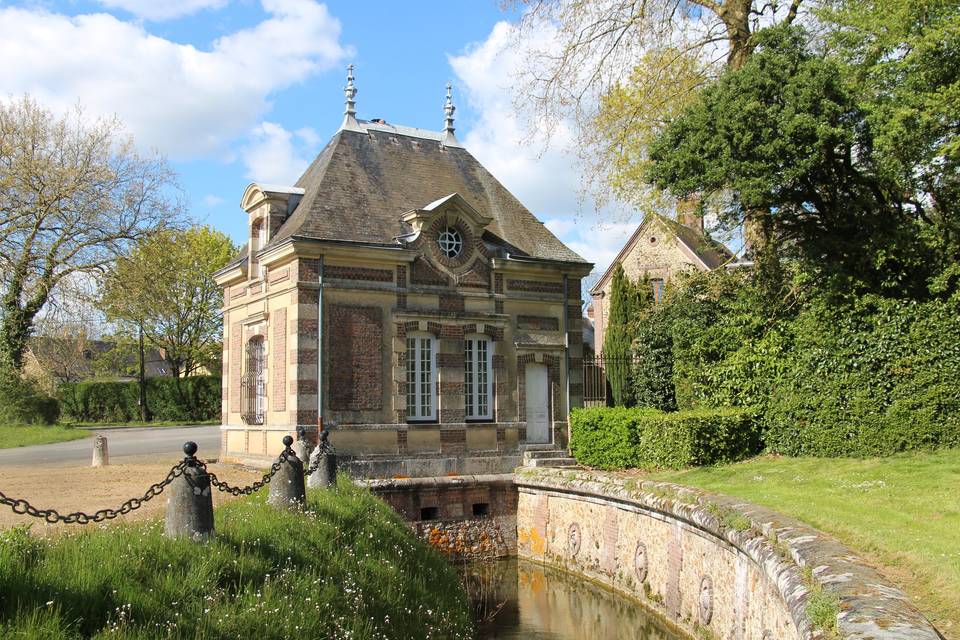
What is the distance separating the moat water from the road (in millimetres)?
11870

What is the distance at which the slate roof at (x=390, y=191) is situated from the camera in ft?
61.3

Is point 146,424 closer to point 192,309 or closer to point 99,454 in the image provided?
point 192,309

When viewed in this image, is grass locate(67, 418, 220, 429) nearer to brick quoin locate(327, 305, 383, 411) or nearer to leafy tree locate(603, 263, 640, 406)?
leafy tree locate(603, 263, 640, 406)

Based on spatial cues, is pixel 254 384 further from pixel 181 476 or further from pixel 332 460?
pixel 181 476

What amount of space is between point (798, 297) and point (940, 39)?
522 cm

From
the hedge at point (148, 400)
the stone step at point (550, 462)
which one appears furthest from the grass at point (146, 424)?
the stone step at point (550, 462)

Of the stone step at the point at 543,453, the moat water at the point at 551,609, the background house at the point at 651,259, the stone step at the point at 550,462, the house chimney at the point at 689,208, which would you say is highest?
the background house at the point at 651,259

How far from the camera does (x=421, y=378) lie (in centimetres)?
1895

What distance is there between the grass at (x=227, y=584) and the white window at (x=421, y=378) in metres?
8.94

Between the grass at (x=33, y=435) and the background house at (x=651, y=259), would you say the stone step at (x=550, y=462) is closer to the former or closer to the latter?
the grass at (x=33, y=435)

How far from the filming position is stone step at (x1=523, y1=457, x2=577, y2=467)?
61.0 feet

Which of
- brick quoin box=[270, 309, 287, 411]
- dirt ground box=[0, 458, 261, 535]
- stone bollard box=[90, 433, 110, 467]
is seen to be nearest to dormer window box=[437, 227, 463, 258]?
brick quoin box=[270, 309, 287, 411]

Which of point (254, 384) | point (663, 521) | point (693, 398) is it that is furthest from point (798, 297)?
point (254, 384)

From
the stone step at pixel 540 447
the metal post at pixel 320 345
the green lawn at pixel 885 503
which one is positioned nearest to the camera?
the green lawn at pixel 885 503
